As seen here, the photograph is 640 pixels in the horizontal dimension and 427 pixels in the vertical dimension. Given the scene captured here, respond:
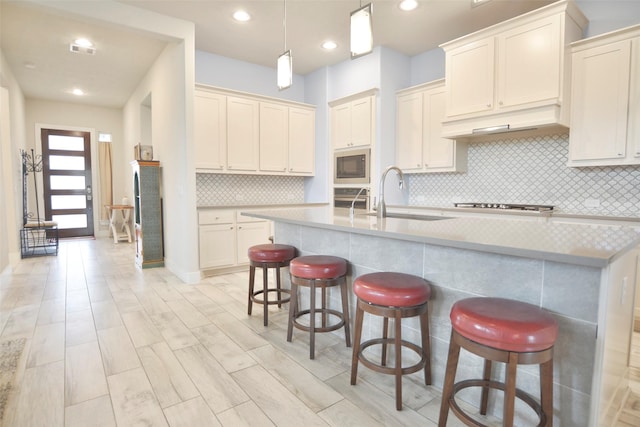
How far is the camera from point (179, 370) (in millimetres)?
2170

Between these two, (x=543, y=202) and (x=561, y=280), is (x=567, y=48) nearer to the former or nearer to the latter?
(x=543, y=202)

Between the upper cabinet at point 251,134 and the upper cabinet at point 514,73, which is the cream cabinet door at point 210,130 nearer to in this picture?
the upper cabinet at point 251,134

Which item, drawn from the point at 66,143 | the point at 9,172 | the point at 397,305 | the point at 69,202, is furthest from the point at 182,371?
the point at 66,143

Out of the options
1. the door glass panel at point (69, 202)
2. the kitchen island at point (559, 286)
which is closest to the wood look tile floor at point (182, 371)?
the kitchen island at point (559, 286)

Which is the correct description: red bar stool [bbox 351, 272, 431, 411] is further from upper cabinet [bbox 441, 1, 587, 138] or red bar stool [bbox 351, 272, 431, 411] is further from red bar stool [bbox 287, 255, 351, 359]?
upper cabinet [bbox 441, 1, 587, 138]

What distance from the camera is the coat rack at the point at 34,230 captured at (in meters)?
5.72

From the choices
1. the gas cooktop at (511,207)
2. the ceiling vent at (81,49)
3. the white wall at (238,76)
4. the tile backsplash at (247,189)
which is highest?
the ceiling vent at (81,49)

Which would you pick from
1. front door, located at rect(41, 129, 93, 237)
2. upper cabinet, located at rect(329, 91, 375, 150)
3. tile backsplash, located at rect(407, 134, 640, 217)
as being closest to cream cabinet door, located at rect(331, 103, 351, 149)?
upper cabinet, located at rect(329, 91, 375, 150)

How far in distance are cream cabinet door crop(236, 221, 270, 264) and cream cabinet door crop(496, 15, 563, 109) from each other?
3.21m

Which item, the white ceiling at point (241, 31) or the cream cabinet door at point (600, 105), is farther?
the white ceiling at point (241, 31)

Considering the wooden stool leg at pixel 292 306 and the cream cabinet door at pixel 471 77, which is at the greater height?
the cream cabinet door at pixel 471 77

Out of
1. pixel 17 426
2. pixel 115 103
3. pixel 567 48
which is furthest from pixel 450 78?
pixel 115 103

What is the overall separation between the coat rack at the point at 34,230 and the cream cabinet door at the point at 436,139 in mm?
6093

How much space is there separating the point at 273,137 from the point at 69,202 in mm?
5748
